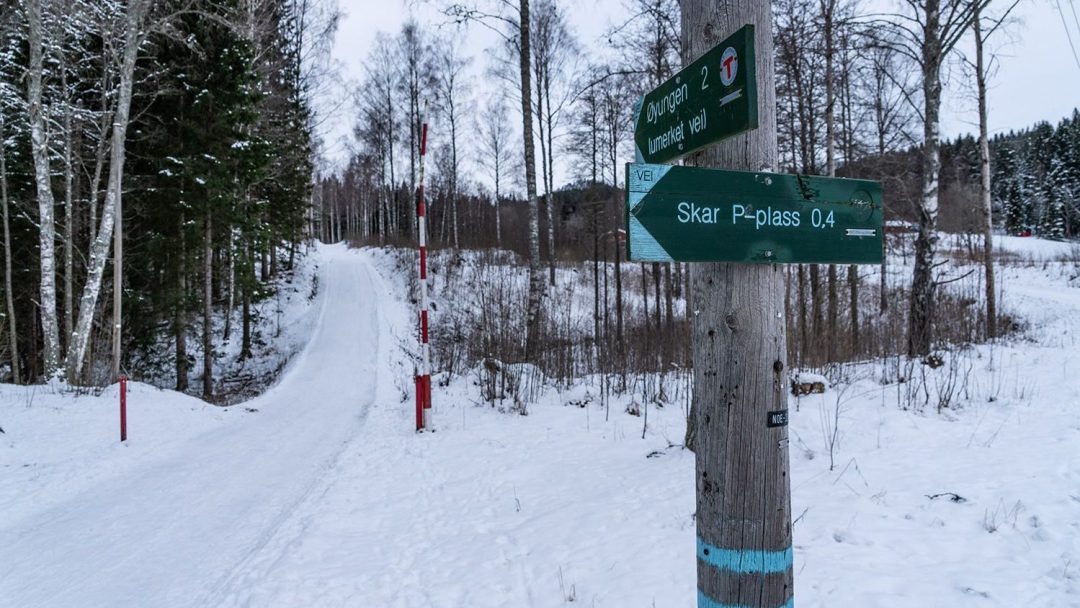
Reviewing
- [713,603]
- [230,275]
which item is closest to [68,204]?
[230,275]

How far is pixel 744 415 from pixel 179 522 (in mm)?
5208

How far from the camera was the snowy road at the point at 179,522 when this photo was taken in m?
3.64

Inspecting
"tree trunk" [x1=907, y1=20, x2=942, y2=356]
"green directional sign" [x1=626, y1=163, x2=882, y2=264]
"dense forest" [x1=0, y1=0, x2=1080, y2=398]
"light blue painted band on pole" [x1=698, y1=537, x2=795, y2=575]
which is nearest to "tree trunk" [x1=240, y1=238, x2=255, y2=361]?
"dense forest" [x1=0, y1=0, x2=1080, y2=398]

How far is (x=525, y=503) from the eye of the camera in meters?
4.71

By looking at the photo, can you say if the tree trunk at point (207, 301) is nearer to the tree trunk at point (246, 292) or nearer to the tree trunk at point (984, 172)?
the tree trunk at point (246, 292)

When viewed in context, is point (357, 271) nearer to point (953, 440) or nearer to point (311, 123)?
point (311, 123)

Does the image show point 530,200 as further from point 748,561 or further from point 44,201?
point 748,561

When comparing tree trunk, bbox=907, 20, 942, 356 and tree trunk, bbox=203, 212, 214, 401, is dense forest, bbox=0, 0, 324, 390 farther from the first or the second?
tree trunk, bbox=907, 20, 942, 356

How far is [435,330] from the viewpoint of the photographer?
18.8 metres

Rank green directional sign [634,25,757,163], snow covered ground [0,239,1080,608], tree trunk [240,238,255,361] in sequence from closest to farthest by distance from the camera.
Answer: green directional sign [634,25,757,163] < snow covered ground [0,239,1080,608] < tree trunk [240,238,255,361]

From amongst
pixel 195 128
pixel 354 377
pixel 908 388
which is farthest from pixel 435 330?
pixel 908 388

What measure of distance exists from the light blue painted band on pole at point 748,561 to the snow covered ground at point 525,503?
1605 millimetres

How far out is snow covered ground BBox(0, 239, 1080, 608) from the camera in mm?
3156

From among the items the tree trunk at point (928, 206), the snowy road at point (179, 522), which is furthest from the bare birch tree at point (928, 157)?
the snowy road at point (179, 522)
